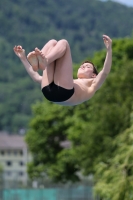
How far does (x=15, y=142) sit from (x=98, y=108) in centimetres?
12599

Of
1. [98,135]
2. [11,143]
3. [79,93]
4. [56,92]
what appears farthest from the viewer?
[11,143]

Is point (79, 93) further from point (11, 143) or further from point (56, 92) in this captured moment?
point (11, 143)

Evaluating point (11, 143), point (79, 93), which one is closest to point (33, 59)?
point (79, 93)

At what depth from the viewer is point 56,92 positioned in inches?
418

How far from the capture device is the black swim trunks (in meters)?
10.6

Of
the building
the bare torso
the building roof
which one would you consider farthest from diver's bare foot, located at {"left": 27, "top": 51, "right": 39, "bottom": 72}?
the building roof

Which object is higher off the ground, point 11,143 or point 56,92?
point 56,92

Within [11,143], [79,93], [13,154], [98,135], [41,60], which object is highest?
[41,60]

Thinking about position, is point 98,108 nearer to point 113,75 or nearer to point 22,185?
point 113,75

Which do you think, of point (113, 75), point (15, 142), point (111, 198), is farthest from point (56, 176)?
point (15, 142)

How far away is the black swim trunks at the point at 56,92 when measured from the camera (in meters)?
10.6

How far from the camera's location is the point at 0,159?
559 feet

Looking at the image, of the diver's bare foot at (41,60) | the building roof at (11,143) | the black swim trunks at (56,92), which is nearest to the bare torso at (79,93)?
the black swim trunks at (56,92)

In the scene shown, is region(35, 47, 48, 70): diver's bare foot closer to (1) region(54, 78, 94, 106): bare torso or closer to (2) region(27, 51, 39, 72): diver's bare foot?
(2) region(27, 51, 39, 72): diver's bare foot
